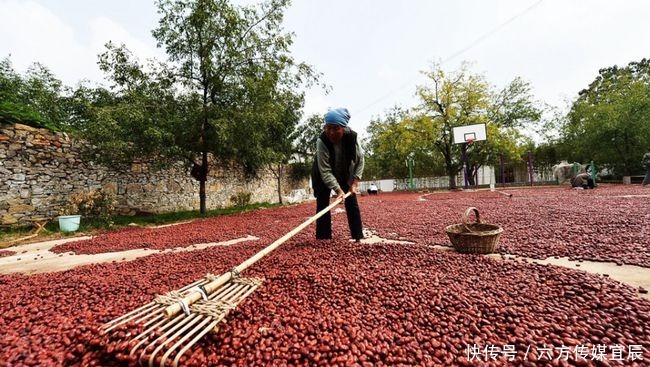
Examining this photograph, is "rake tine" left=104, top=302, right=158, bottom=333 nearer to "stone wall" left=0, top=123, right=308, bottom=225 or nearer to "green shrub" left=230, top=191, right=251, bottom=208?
"stone wall" left=0, top=123, right=308, bottom=225

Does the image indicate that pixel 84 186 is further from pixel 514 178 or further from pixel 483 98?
pixel 514 178

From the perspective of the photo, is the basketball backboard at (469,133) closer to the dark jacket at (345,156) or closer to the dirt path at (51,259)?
the dark jacket at (345,156)

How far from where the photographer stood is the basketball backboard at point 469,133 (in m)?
14.8

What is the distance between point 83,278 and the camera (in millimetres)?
2148

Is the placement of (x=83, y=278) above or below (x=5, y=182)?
below

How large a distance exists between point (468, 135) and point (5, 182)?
676 inches

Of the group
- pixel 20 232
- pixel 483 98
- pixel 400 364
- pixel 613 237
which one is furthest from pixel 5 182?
pixel 483 98

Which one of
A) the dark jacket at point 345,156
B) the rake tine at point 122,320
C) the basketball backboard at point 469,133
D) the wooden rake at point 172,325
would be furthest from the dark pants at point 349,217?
the basketball backboard at point 469,133

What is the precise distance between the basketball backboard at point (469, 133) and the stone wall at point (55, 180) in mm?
13607

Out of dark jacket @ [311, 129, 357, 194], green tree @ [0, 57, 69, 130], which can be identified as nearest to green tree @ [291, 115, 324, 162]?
green tree @ [0, 57, 69, 130]

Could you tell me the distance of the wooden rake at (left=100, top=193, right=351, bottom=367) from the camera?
106 centimetres

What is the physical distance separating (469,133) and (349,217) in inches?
577

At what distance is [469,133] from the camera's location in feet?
49.3

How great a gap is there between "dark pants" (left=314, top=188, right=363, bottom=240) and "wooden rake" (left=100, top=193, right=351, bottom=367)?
4.66ft
